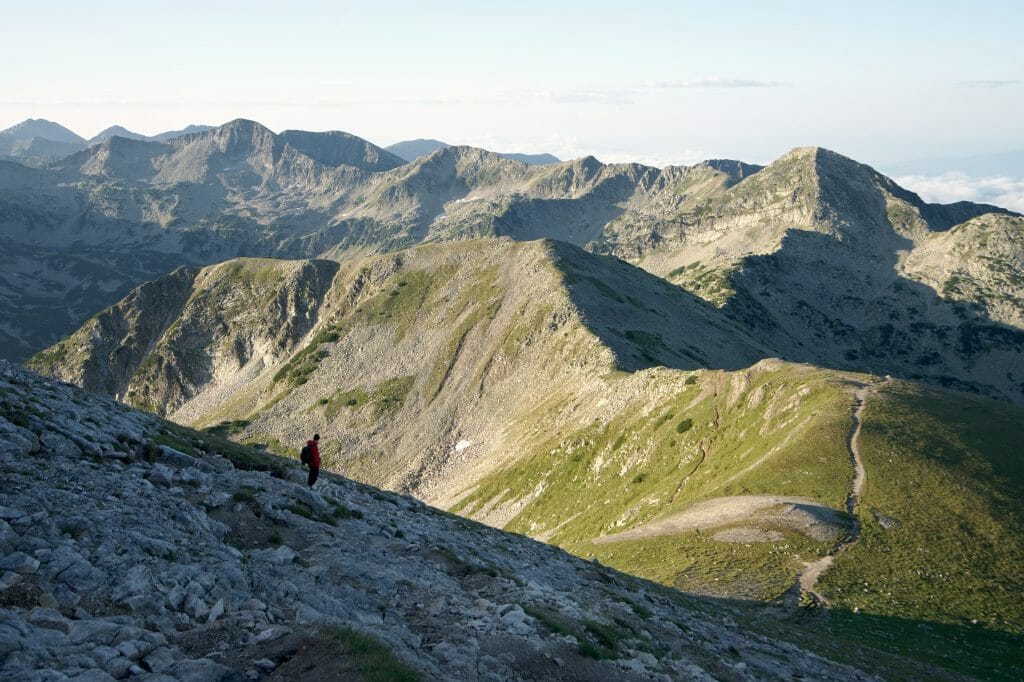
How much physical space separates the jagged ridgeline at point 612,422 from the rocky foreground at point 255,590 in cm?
1517

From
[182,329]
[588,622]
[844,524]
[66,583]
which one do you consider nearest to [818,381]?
[844,524]

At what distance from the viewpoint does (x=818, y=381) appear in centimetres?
7138

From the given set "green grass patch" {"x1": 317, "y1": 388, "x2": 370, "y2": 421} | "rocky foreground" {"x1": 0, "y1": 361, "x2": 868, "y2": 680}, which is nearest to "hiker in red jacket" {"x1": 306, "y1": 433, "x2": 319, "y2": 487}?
"rocky foreground" {"x1": 0, "y1": 361, "x2": 868, "y2": 680}

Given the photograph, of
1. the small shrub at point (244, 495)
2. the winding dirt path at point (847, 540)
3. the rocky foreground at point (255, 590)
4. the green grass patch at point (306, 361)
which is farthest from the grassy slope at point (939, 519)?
the green grass patch at point (306, 361)

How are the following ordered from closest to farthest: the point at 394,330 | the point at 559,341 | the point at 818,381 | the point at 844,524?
the point at 844,524
the point at 818,381
the point at 559,341
the point at 394,330

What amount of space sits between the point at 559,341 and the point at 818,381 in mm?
60680

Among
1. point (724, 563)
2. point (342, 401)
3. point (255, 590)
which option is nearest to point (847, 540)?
point (724, 563)

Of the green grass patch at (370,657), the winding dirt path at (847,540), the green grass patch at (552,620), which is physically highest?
the green grass patch at (370,657)

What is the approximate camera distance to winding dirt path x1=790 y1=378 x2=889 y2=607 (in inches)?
1528

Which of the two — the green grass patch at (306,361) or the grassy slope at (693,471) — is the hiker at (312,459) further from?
the green grass patch at (306,361)

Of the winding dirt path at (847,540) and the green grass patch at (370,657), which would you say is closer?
the green grass patch at (370,657)

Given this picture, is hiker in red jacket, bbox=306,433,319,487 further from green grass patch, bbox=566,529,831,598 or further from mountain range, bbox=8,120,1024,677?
mountain range, bbox=8,120,1024,677

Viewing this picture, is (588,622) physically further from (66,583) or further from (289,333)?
(289,333)

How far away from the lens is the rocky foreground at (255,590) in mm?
14953
